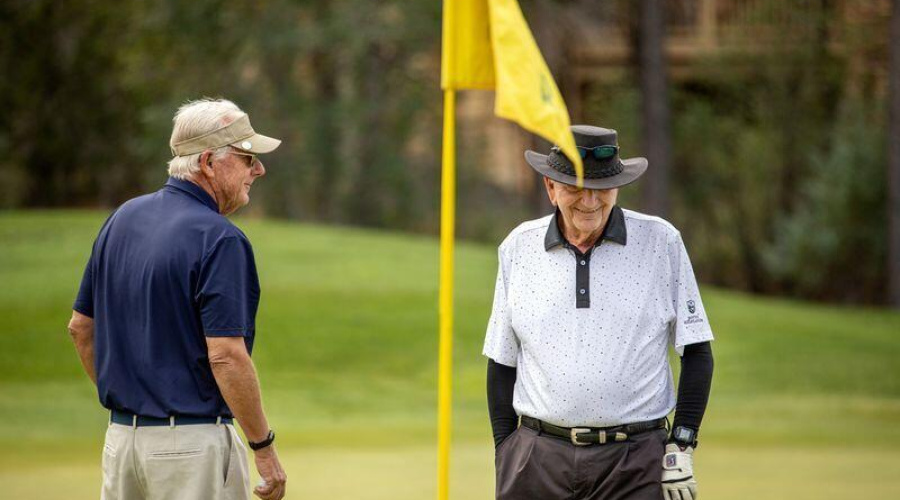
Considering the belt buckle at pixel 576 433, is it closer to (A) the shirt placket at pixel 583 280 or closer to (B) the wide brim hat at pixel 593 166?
(A) the shirt placket at pixel 583 280

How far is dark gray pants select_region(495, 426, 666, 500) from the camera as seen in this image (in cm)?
416

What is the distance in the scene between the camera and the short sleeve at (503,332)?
4.37 m

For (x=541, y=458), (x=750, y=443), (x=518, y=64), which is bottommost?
(x=750, y=443)

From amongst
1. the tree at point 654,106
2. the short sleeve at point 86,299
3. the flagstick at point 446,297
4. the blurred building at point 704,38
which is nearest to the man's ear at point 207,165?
the short sleeve at point 86,299

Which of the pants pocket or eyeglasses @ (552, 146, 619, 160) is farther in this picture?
eyeglasses @ (552, 146, 619, 160)

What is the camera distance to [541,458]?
167 inches

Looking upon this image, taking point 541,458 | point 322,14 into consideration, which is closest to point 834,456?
point 541,458

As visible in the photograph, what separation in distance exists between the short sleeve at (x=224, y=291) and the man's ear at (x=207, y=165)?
10.8 inches

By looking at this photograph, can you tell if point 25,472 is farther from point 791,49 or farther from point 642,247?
point 791,49

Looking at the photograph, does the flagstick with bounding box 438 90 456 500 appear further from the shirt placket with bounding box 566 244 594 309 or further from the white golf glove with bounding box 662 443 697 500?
the white golf glove with bounding box 662 443 697 500

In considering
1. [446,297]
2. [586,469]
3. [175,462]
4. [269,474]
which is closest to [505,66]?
[446,297]

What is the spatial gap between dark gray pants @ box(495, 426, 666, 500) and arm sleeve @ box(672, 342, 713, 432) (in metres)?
0.09

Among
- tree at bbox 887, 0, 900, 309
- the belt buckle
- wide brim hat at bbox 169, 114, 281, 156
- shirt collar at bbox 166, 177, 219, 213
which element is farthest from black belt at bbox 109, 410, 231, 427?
tree at bbox 887, 0, 900, 309

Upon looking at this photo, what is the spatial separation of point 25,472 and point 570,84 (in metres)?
21.0
